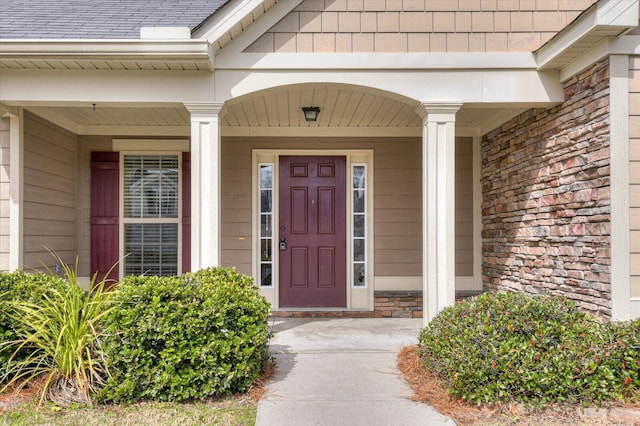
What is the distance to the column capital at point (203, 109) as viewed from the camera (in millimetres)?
3811

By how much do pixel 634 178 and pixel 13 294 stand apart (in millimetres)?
4732

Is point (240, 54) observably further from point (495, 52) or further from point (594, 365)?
point (594, 365)

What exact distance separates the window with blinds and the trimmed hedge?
1.97 meters

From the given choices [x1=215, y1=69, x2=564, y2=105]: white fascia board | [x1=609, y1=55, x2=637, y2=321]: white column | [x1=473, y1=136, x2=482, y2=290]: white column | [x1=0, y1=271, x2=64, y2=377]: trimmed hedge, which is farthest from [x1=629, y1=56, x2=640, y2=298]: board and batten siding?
[x1=0, y1=271, x2=64, y2=377]: trimmed hedge

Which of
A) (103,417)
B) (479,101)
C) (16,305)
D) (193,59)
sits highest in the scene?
(193,59)

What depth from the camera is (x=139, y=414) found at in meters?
2.61

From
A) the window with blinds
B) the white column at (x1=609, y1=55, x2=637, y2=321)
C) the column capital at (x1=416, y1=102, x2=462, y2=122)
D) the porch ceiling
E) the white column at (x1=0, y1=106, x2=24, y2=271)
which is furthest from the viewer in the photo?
the window with blinds

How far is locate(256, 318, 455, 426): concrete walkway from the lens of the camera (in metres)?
2.62

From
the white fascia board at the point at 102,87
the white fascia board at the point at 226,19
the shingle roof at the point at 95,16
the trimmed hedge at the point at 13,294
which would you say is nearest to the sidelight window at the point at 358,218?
the white fascia board at the point at 102,87

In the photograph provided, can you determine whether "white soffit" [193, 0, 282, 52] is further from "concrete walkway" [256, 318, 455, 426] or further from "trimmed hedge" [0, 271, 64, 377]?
"concrete walkway" [256, 318, 455, 426]

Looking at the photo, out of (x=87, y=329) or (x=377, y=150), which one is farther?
(x=377, y=150)

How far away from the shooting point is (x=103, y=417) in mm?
2582

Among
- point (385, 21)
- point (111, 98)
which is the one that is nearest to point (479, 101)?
point (385, 21)

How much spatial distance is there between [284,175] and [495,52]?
2840 millimetres
